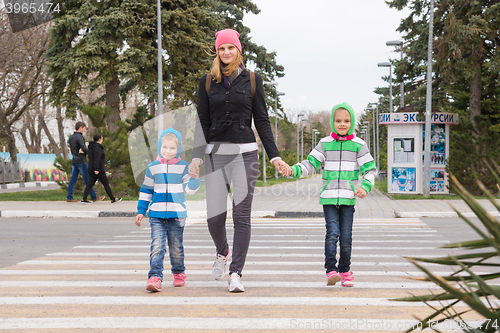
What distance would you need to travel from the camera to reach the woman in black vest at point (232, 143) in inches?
179

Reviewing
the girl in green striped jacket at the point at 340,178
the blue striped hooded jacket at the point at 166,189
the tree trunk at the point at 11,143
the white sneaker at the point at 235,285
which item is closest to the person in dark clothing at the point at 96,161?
the blue striped hooded jacket at the point at 166,189

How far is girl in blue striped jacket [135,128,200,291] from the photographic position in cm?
466

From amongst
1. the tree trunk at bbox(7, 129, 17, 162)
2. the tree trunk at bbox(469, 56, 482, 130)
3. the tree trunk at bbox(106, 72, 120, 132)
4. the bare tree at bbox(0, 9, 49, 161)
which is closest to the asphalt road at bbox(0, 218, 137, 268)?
the tree trunk at bbox(106, 72, 120, 132)

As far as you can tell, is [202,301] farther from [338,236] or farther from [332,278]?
[338,236]

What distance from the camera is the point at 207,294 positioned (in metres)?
4.43

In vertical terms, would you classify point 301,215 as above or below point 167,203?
below

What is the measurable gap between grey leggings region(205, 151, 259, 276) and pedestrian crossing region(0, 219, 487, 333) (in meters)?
0.53

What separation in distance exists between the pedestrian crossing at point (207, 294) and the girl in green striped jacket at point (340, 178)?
0.28m

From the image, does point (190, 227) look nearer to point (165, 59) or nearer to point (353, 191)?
point (353, 191)

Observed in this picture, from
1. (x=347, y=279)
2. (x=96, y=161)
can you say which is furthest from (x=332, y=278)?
(x=96, y=161)

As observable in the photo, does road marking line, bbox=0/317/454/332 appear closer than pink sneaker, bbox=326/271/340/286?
Yes

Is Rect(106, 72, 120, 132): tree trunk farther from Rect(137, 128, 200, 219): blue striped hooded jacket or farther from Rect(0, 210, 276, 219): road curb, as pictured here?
Rect(137, 128, 200, 219): blue striped hooded jacket

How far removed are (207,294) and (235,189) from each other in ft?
3.16

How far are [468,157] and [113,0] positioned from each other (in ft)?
47.8
